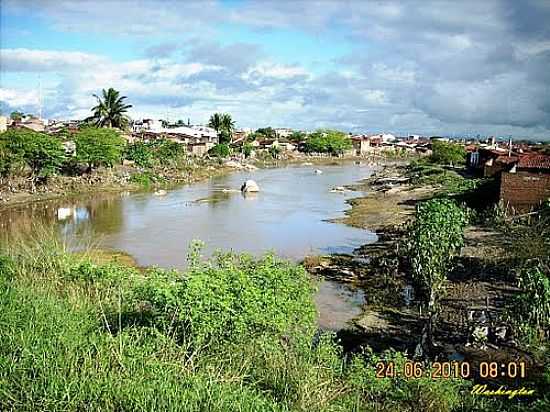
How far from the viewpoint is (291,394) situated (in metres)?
6.91

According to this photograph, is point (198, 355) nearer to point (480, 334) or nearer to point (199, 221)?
point (480, 334)

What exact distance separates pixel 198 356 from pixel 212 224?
71.5 ft

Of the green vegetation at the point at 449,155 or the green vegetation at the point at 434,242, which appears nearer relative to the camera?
the green vegetation at the point at 434,242

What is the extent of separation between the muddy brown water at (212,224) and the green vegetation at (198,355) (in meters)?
5.43

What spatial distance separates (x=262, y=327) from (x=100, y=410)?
2.47m

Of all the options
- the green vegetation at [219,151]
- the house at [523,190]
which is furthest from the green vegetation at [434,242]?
the green vegetation at [219,151]

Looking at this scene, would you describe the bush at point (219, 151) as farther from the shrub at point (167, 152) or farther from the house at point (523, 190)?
the house at point (523, 190)

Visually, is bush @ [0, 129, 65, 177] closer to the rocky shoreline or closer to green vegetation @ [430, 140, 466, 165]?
the rocky shoreline

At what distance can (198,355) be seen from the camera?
7.42 meters

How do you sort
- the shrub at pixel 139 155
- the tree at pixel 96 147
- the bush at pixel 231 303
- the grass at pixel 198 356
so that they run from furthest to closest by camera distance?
the shrub at pixel 139 155, the tree at pixel 96 147, the bush at pixel 231 303, the grass at pixel 198 356

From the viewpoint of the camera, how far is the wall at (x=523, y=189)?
22.7 metres
